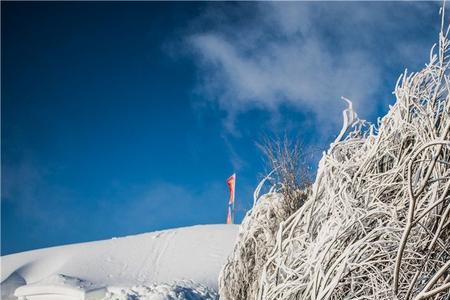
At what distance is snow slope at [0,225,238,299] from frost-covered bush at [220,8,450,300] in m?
9.80

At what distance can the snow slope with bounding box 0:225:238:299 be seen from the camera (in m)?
15.8

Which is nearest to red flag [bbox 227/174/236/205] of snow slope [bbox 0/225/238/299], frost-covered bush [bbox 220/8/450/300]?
snow slope [bbox 0/225/238/299]

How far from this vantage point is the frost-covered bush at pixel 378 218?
9.75 ft

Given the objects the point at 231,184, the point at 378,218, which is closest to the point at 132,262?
the point at 231,184

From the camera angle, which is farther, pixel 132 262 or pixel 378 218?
pixel 132 262

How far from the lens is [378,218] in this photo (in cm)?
328

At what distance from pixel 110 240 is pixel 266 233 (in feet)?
55.1

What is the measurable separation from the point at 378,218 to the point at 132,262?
52.6 ft

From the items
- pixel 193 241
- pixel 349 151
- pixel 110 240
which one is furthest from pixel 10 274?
pixel 349 151

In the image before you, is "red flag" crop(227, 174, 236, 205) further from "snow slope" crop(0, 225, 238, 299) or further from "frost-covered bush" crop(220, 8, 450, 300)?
"frost-covered bush" crop(220, 8, 450, 300)

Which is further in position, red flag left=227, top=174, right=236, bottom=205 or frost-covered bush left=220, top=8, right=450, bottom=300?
red flag left=227, top=174, right=236, bottom=205

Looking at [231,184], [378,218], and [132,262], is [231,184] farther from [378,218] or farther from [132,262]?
[378,218]

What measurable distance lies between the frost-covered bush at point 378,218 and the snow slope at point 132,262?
9797mm

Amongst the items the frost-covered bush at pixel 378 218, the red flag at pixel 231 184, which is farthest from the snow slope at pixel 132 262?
the frost-covered bush at pixel 378 218
